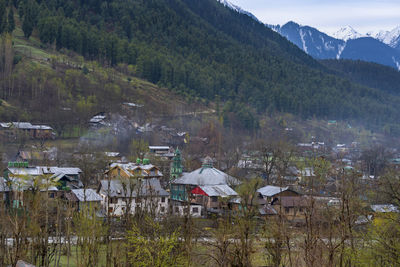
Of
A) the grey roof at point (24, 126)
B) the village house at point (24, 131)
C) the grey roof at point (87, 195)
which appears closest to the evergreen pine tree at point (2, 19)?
the grey roof at point (24, 126)

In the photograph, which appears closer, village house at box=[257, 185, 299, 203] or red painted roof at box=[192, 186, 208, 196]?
village house at box=[257, 185, 299, 203]

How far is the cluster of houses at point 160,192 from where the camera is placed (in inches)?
1855

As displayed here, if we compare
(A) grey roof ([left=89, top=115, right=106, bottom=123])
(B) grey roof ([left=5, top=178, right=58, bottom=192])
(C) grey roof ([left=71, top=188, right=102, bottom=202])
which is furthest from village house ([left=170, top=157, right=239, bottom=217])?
(A) grey roof ([left=89, top=115, right=106, bottom=123])

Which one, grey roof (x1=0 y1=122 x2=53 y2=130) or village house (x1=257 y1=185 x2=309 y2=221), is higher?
grey roof (x1=0 y1=122 x2=53 y2=130)

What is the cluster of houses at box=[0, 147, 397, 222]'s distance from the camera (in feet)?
155

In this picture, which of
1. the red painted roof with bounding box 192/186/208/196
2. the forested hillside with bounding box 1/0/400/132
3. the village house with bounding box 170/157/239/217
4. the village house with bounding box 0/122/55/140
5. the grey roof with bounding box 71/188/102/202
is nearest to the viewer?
the grey roof with bounding box 71/188/102/202

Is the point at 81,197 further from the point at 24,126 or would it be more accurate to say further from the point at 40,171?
the point at 24,126

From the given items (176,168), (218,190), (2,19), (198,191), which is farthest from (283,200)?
(2,19)

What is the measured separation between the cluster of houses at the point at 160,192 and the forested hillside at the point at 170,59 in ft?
126

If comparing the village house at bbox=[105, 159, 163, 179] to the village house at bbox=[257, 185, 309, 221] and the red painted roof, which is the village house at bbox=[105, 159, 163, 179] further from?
the village house at bbox=[257, 185, 309, 221]

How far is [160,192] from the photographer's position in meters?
54.2

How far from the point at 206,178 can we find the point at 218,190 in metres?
6.18

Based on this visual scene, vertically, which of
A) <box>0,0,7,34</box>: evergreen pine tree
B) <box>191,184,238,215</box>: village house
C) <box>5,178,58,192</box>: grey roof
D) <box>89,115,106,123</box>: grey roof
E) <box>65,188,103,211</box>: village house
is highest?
<box>0,0,7,34</box>: evergreen pine tree

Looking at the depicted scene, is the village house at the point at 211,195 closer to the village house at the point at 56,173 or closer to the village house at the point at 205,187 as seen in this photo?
the village house at the point at 205,187
